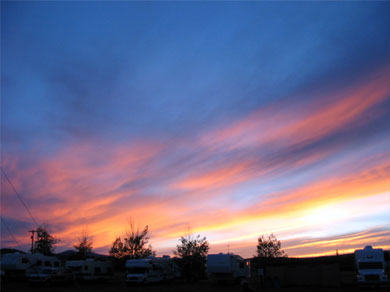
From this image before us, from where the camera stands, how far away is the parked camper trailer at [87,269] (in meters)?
43.2

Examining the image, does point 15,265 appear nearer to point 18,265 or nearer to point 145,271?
point 18,265

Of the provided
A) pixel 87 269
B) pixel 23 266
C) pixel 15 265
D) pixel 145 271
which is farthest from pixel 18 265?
pixel 145 271

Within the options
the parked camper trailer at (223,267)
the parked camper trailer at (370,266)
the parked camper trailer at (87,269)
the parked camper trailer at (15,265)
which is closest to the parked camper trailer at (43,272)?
the parked camper trailer at (15,265)

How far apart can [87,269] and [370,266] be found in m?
30.8

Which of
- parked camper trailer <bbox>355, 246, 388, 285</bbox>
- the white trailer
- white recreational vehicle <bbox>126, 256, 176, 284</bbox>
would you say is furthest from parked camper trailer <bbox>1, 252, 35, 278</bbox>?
parked camper trailer <bbox>355, 246, 388, 285</bbox>

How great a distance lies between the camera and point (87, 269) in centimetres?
4359

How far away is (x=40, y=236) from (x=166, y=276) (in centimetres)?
3914

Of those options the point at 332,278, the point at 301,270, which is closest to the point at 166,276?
the point at 301,270

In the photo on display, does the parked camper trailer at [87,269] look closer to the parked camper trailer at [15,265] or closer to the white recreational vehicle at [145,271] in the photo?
the parked camper trailer at [15,265]

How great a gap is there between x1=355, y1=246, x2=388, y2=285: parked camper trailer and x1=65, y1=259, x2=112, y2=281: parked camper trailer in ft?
95.3

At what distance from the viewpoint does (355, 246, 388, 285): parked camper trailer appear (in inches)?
1228

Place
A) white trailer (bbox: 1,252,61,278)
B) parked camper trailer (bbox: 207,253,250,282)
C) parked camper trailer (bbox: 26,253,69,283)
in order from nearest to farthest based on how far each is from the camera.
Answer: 1. parked camper trailer (bbox: 207,253,250,282)
2. parked camper trailer (bbox: 26,253,69,283)
3. white trailer (bbox: 1,252,61,278)

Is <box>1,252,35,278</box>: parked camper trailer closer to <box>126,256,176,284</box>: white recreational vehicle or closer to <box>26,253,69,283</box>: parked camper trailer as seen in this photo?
<box>26,253,69,283</box>: parked camper trailer

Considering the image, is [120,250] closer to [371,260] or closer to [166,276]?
[166,276]
